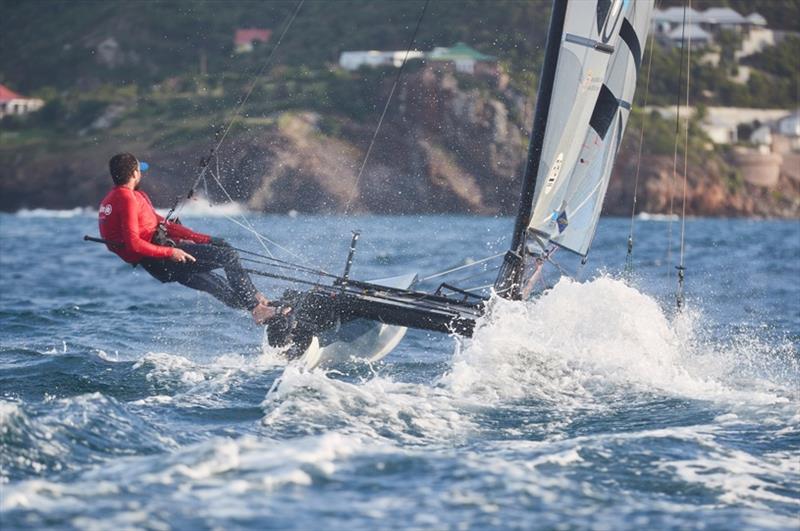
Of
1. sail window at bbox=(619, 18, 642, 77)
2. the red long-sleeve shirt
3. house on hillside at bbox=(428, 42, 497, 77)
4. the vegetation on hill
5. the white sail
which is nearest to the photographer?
the red long-sleeve shirt

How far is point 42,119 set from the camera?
71500mm

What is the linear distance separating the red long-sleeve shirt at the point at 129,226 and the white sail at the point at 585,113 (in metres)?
2.85

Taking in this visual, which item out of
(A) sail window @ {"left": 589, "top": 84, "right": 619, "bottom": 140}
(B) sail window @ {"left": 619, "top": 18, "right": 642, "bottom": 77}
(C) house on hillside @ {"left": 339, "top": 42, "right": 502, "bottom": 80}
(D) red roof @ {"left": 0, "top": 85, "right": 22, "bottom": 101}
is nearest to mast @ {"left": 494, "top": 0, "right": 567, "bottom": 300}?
(A) sail window @ {"left": 589, "top": 84, "right": 619, "bottom": 140}

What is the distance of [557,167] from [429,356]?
194 cm

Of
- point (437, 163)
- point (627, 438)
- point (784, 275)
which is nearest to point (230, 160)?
point (437, 163)

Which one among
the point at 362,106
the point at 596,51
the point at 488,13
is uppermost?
the point at 488,13

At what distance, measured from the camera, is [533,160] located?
898cm

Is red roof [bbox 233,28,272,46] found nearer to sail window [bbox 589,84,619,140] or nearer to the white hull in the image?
sail window [bbox 589,84,619,140]

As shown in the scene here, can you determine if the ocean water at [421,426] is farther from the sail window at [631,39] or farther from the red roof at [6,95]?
the red roof at [6,95]

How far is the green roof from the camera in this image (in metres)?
66.6

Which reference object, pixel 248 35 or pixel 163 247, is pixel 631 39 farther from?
pixel 248 35

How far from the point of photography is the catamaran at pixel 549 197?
8.41 m

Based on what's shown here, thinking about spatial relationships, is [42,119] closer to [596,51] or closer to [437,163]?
[437,163]

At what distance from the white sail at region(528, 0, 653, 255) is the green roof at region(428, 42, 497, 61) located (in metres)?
57.6
